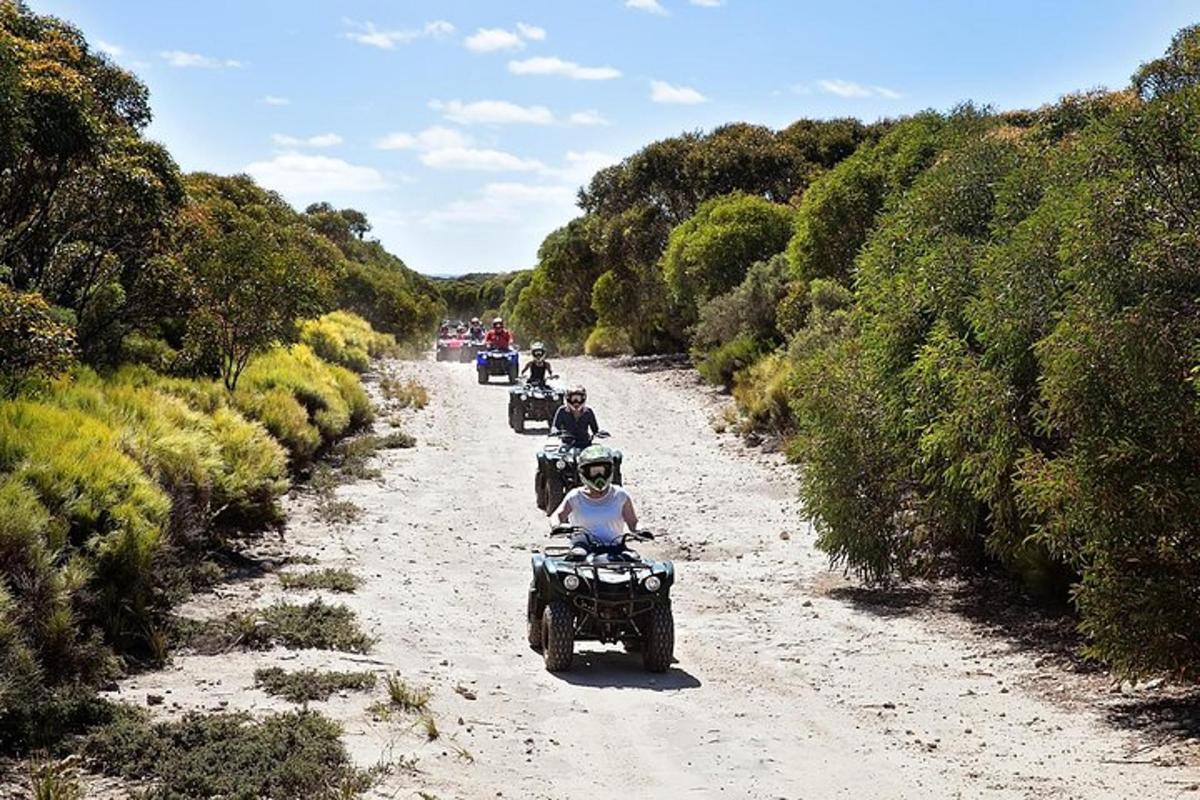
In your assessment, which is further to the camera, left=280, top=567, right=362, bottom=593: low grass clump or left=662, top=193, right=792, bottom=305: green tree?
left=662, top=193, right=792, bottom=305: green tree

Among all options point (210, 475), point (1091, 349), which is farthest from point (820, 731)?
point (210, 475)

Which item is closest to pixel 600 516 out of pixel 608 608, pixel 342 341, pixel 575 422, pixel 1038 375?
pixel 608 608

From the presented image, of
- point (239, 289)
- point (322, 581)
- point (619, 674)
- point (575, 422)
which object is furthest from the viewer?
point (239, 289)

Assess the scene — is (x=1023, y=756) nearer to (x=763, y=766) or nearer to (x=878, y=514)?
(x=763, y=766)

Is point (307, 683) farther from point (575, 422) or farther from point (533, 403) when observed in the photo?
point (533, 403)

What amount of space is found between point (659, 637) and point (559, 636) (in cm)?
81

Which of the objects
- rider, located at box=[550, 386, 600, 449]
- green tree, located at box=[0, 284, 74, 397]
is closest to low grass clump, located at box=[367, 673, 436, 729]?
green tree, located at box=[0, 284, 74, 397]

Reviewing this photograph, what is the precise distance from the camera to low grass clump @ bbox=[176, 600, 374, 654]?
1003cm

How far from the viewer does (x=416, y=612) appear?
1192 cm

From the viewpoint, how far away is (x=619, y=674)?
984cm

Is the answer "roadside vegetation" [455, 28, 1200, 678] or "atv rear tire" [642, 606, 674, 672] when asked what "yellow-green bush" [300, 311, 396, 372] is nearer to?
"roadside vegetation" [455, 28, 1200, 678]

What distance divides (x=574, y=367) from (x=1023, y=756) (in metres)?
37.1

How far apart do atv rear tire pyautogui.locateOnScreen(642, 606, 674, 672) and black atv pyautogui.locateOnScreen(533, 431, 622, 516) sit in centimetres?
739

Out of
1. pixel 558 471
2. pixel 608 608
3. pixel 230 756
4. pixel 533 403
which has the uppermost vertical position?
pixel 533 403
